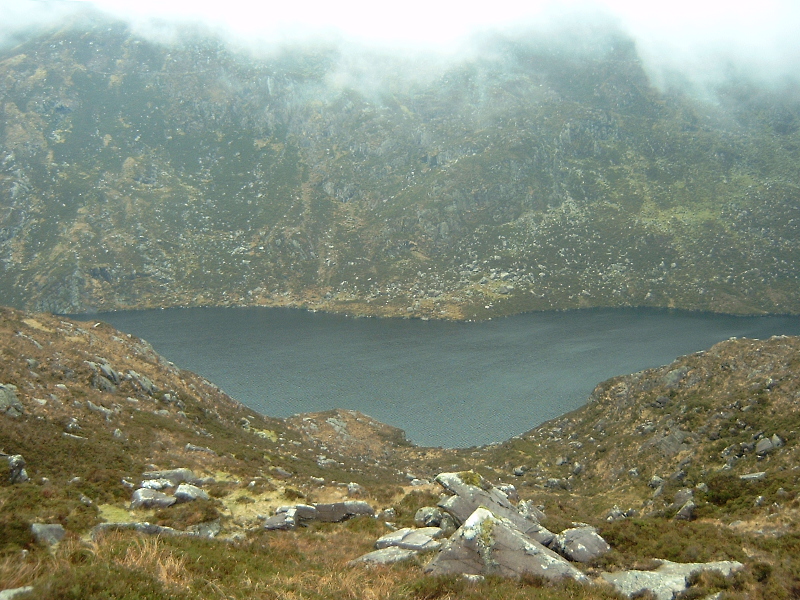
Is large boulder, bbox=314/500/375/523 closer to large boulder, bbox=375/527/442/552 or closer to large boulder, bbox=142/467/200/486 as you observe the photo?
large boulder, bbox=375/527/442/552

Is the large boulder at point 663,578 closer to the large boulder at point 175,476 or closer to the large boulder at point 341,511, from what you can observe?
the large boulder at point 341,511

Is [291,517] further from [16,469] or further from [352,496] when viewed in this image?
[16,469]

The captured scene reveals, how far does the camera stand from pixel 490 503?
62.9 feet

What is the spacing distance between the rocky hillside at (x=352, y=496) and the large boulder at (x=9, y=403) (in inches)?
3.4

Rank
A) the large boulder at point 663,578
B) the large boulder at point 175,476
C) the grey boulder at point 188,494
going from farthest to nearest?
the large boulder at point 175,476, the grey boulder at point 188,494, the large boulder at point 663,578

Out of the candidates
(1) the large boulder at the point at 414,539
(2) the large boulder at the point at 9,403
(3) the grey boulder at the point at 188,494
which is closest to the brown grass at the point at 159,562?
(1) the large boulder at the point at 414,539

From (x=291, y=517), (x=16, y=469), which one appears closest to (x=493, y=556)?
(x=291, y=517)

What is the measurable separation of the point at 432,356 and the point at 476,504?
97800mm

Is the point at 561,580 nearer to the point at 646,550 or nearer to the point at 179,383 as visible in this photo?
the point at 646,550

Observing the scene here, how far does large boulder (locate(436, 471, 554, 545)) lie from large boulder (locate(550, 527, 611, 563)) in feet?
1.40

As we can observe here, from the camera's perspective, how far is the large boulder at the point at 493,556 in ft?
45.9

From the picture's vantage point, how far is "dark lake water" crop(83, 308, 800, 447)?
84.4 metres

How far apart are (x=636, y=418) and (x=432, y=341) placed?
268 feet

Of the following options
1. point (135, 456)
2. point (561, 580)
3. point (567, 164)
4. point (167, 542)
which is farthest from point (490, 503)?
point (567, 164)
